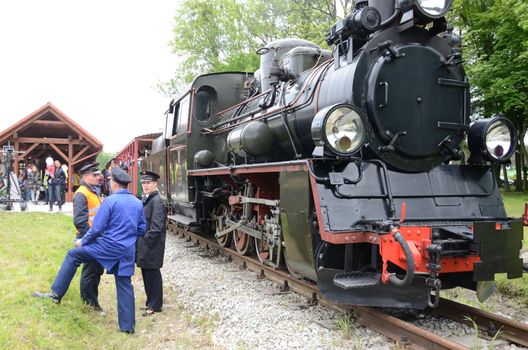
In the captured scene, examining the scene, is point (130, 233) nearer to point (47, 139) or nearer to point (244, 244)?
point (244, 244)

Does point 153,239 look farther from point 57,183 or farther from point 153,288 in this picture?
point 57,183

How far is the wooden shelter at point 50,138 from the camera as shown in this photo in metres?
17.3

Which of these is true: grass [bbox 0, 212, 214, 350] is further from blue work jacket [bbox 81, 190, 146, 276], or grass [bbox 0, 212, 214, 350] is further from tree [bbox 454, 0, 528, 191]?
tree [bbox 454, 0, 528, 191]

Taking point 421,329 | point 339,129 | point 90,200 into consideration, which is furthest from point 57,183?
point 421,329

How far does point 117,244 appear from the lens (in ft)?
15.1

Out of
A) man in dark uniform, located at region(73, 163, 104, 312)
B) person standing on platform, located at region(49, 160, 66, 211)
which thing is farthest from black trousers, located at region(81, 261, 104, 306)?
person standing on platform, located at region(49, 160, 66, 211)

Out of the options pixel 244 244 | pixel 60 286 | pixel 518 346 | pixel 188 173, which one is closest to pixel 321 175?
pixel 518 346

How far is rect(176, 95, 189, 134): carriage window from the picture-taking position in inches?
354

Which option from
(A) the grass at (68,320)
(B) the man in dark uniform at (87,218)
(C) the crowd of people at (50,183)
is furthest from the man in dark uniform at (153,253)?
(C) the crowd of people at (50,183)

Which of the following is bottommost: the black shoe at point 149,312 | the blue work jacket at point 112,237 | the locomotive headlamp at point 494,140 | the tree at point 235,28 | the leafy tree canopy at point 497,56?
the black shoe at point 149,312

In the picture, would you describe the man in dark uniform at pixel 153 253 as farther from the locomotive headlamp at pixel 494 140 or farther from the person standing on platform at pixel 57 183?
the person standing on platform at pixel 57 183

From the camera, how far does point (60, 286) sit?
4.83 meters

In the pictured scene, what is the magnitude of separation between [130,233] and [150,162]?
348 inches

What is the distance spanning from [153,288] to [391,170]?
290 cm
